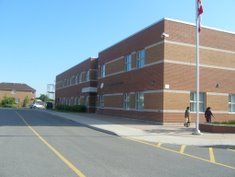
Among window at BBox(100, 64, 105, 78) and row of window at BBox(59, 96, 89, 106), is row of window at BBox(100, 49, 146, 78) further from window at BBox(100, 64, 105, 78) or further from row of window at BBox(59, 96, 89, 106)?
row of window at BBox(59, 96, 89, 106)

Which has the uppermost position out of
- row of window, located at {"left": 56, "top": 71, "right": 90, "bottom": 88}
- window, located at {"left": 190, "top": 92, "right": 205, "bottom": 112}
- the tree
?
row of window, located at {"left": 56, "top": 71, "right": 90, "bottom": 88}

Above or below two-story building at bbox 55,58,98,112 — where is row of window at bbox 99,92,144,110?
below

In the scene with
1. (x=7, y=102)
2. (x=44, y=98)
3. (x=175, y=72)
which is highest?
(x=44, y=98)

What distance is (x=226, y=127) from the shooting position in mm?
21047

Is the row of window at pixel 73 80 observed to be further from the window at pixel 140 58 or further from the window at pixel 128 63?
the window at pixel 140 58

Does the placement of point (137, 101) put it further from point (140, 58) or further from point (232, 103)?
point (232, 103)

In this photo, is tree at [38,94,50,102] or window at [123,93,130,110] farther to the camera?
tree at [38,94,50,102]

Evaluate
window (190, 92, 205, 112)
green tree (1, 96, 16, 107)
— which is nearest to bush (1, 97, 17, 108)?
green tree (1, 96, 16, 107)

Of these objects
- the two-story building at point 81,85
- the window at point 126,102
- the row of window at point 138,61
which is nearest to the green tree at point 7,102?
the two-story building at point 81,85

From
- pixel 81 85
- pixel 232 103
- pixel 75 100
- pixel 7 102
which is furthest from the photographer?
pixel 7 102

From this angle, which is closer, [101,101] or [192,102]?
[192,102]

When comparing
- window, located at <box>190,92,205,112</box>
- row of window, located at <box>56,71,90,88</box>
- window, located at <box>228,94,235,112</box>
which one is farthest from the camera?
row of window, located at <box>56,71,90,88</box>

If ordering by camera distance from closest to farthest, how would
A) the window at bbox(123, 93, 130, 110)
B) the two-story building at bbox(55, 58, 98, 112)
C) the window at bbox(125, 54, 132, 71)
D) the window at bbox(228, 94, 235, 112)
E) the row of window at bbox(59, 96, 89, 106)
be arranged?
the window at bbox(228, 94, 235, 112) < the window at bbox(123, 93, 130, 110) < the window at bbox(125, 54, 132, 71) < the two-story building at bbox(55, 58, 98, 112) < the row of window at bbox(59, 96, 89, 106)

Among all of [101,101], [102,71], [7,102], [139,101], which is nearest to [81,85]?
[102,71]
